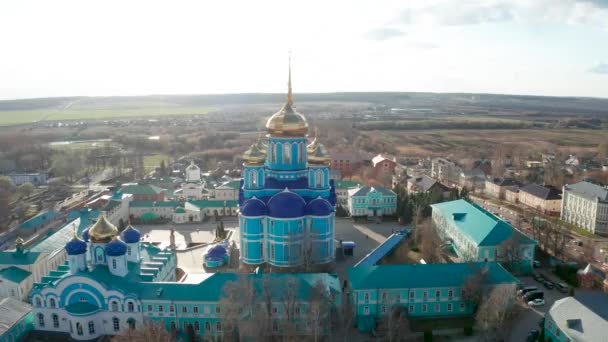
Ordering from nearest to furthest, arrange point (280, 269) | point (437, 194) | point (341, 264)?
point (280, 269), point (341, 264), point (437, 194)

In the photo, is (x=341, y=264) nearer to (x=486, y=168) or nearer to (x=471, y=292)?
(x=471, y=292)

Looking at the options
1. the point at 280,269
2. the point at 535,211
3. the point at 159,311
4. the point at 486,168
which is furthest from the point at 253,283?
the point at 486,168

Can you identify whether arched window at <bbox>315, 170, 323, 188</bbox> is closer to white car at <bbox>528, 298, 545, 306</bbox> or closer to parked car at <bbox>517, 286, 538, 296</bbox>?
parked car at <bbox>517, 286, 538, 296</bbox>

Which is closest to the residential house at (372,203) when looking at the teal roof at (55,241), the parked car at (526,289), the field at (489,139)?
the parked car at (526,289)

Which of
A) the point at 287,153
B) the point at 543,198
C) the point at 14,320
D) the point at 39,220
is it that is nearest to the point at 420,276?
the point at 287,153

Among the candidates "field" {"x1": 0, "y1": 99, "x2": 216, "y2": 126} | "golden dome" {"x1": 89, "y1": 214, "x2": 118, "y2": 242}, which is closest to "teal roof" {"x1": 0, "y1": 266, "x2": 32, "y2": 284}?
"golden dome" {"x1": 89, "y1": 214, "x2": 118, "y2": 242}

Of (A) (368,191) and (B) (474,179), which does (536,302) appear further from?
(B) (474,179)

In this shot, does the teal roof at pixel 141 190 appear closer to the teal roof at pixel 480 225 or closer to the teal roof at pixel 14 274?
the teal roof at pixel 14 274
